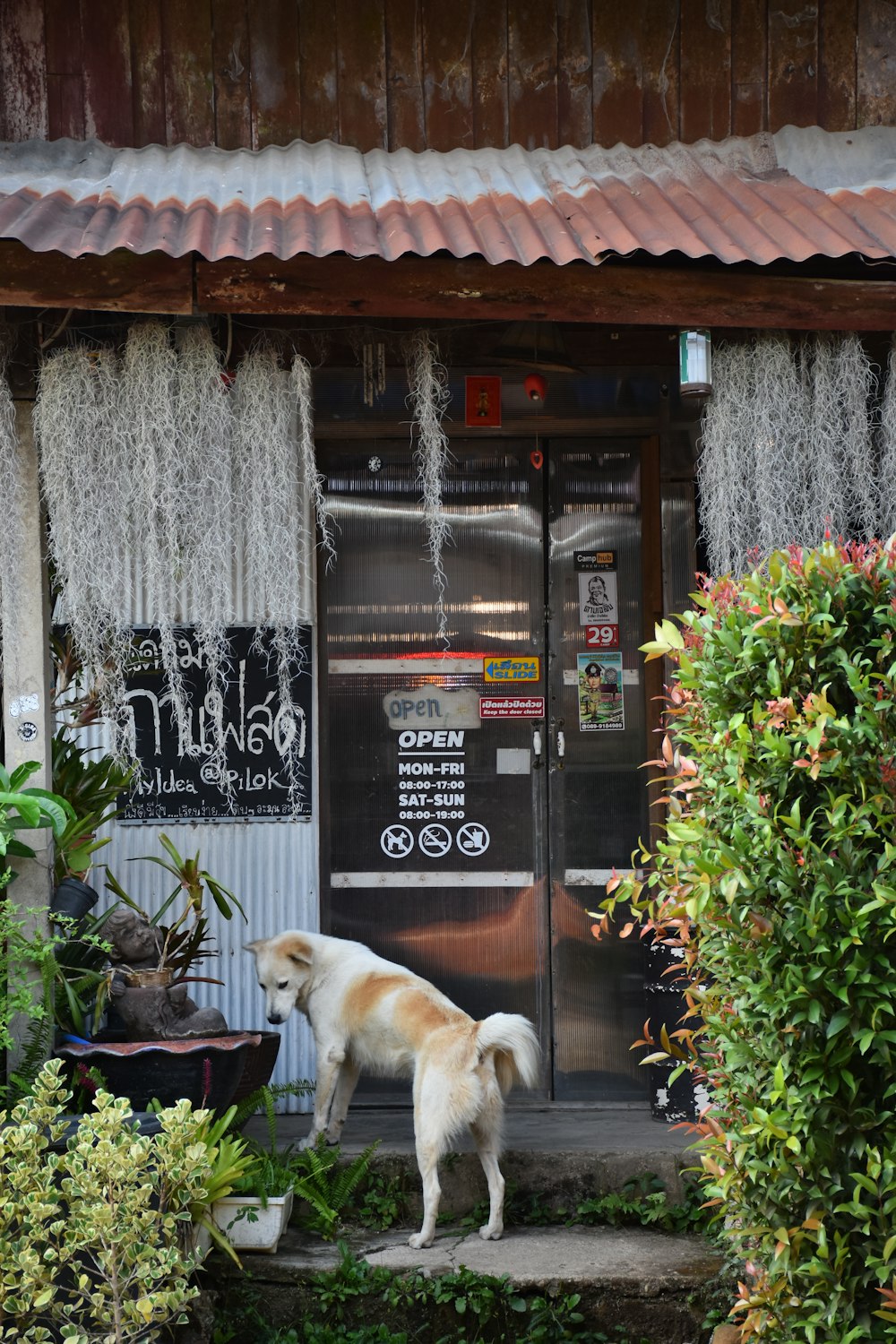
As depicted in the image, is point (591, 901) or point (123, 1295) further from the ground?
point (591, 901)

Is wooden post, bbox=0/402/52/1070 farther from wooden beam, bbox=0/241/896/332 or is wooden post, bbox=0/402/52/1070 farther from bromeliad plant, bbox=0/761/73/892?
wooden beam, bbox=0/241/896/332

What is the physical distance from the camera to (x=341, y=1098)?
18.9 ft

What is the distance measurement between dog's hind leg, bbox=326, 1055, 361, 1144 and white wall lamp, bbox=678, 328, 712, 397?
3.24 meters

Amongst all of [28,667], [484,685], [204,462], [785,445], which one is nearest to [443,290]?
[204,462]

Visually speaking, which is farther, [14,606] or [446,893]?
[446,893]

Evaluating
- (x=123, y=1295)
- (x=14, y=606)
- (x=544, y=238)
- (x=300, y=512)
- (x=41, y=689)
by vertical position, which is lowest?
(x=123, y=1295)

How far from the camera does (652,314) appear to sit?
16.4 feet

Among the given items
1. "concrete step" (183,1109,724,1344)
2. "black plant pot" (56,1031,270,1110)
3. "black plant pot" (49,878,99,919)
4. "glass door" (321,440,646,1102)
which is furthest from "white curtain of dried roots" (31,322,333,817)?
"concrete step" (183,1109,724,1344)

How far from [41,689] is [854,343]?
3544 millimetres

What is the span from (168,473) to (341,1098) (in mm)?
2866

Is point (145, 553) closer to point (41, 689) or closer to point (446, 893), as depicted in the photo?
point (41, 689)

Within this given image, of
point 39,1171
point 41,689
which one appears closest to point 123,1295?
point 39,1171

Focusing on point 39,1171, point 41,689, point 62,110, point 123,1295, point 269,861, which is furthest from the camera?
point 269,861

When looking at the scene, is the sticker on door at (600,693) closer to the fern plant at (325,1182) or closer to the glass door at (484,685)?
the glass door at (484,685)
